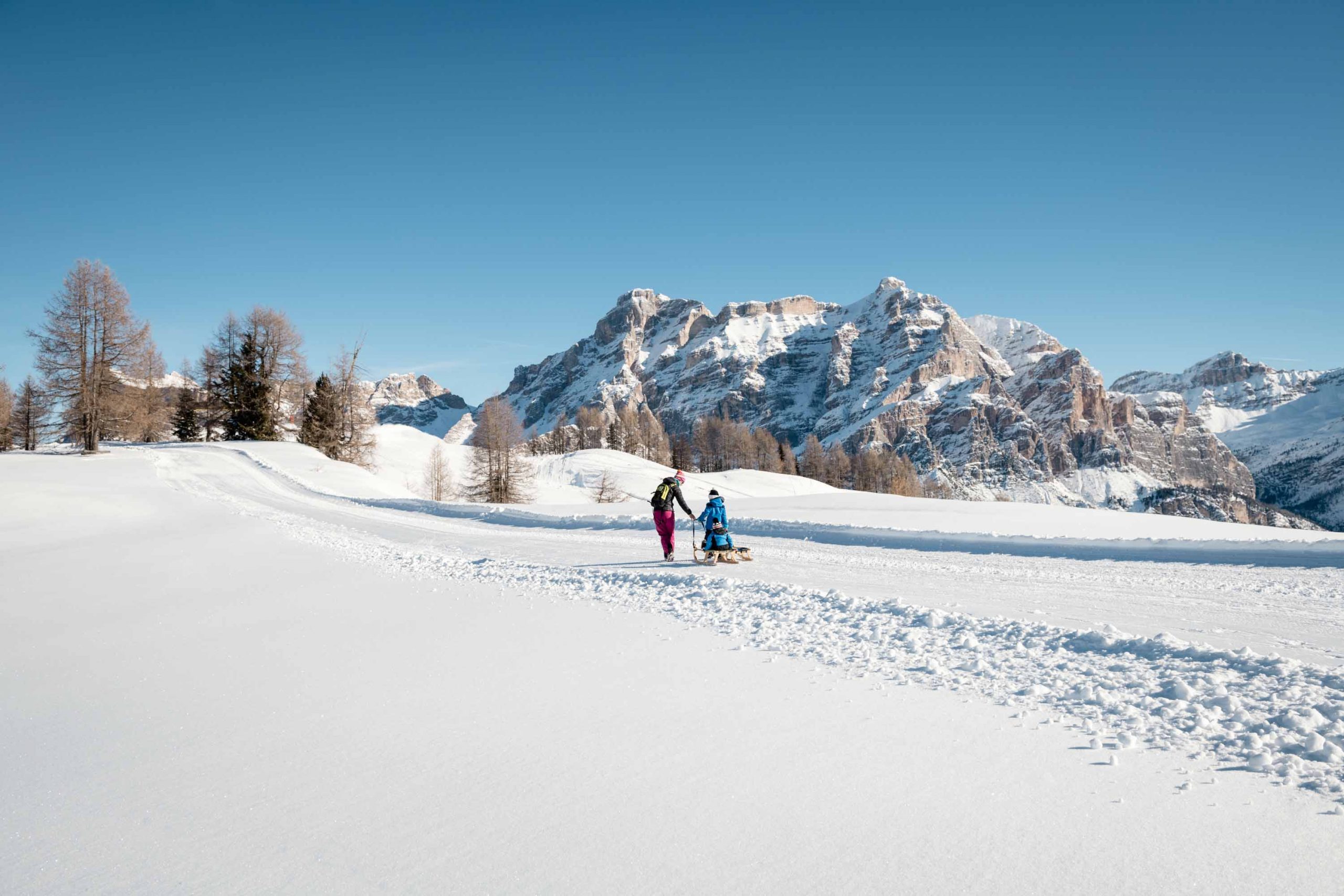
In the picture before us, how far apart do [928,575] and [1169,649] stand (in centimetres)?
549

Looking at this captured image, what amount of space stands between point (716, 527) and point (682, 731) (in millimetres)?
8859

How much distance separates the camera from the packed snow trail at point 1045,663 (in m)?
4.75

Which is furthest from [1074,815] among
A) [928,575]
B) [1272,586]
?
[1272,586]

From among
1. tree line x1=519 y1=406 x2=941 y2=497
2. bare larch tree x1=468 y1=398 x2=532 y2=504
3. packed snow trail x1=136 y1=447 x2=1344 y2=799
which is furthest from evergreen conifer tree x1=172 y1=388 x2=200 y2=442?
packed snow trail x1=136 y1=447 x2=1344 y2=799

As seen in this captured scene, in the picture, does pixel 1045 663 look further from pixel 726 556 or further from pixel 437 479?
pixel 437 479

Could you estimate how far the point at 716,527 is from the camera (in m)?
14.0

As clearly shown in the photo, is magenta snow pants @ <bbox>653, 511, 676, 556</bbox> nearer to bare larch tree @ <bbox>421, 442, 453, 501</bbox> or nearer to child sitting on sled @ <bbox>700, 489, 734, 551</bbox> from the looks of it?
child sitting on sled @ <bbox>700, 489, 734, 551</bbox>

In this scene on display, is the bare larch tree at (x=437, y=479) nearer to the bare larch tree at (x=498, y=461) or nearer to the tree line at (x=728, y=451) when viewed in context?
the bare larch tree at (x=498, y=461)

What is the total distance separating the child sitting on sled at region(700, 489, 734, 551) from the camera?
13906mm

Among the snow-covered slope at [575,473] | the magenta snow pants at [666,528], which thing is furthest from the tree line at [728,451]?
the magenta snow pants at [666,528]

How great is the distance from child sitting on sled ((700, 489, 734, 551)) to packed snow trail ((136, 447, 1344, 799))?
1.30 m

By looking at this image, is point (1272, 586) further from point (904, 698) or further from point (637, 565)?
point (637, 565)

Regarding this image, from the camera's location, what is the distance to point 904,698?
5.84m

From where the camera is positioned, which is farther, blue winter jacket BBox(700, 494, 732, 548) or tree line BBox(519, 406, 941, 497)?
tree line BBox(519, 406, 941, 497)
